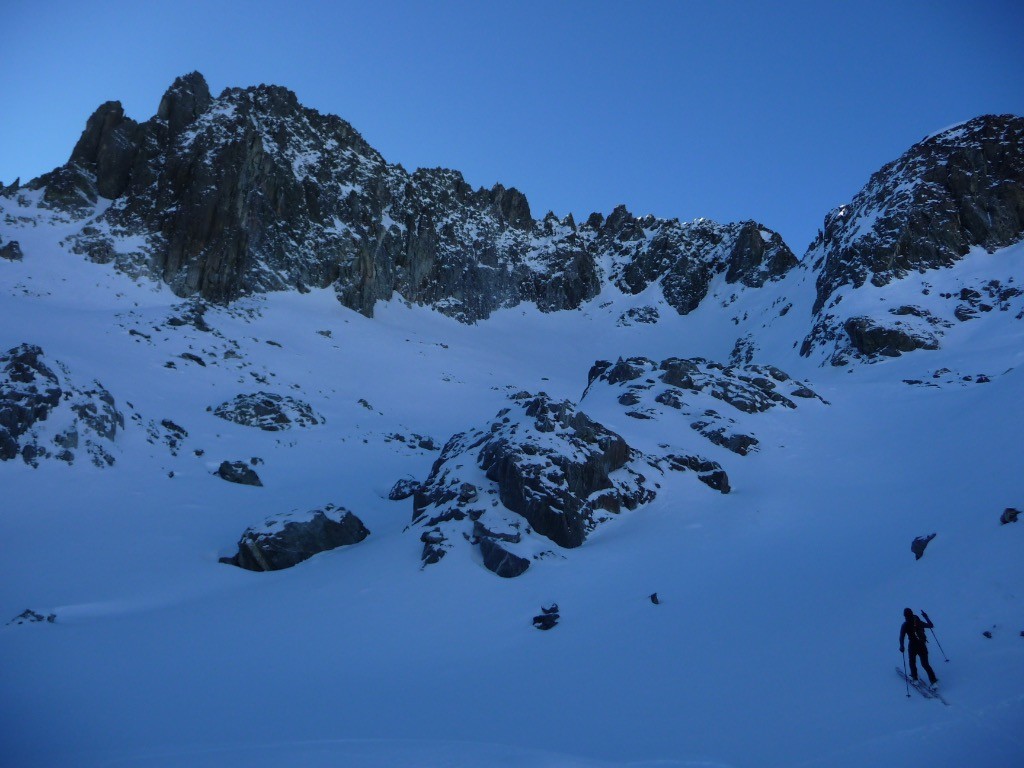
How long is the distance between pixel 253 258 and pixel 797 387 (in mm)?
52010

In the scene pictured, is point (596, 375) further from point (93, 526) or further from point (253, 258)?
point (253, 258)

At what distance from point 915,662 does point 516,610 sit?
29.3 ft

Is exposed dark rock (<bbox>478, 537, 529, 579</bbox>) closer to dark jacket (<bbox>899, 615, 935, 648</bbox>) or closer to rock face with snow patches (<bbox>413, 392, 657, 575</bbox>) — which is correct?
rock face with snow patches (<bbox>413, 392, 657, 575</bbox>)

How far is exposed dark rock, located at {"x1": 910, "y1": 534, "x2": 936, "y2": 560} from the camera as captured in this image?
16.0 m

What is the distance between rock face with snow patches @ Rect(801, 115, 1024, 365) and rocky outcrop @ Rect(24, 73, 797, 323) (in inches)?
881

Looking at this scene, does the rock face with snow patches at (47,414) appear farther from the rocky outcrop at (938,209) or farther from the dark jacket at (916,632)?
the rocky outcrop at (938,209)

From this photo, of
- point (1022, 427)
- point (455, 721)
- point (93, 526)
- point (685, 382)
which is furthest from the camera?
point (685, 382)

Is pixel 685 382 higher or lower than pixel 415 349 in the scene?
lower

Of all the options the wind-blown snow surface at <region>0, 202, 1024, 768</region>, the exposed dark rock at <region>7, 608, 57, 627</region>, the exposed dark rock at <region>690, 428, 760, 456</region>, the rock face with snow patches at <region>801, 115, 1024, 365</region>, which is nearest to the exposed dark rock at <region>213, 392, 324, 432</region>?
the wind-blown snow surface at <region>0, 202, 1024, 768</region>

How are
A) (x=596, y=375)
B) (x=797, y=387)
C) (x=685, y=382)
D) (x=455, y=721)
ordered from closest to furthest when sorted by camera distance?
A: (x=455, y=721) → (x=685, y=382) → (x=797, y=387) → (x=596, y=375)

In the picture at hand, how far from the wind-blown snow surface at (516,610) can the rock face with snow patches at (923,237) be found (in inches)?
916

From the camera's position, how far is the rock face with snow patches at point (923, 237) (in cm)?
5531

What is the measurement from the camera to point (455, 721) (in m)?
10.9

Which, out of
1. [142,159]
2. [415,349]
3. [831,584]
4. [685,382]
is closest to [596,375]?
[685,382]
